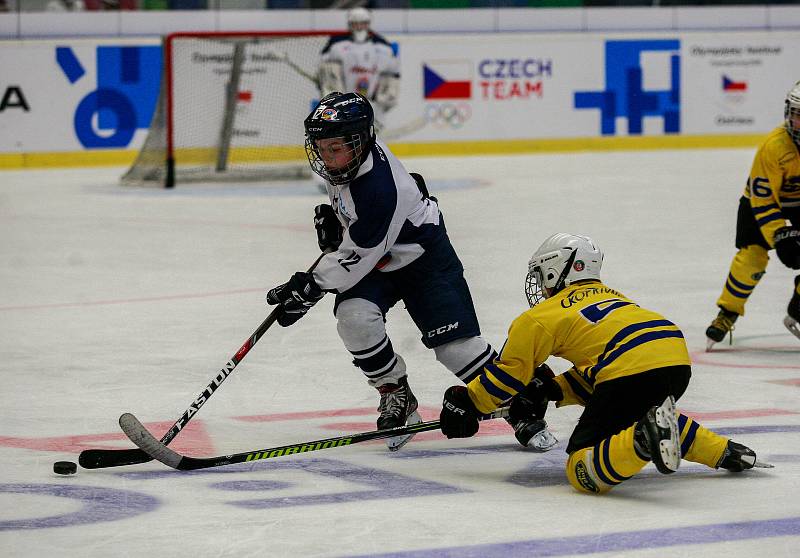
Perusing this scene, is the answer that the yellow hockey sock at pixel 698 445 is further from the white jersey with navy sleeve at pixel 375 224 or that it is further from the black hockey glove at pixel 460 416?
the white jersey with navy sleeve at pixel 375 224

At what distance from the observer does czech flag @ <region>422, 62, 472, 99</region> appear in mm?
14969

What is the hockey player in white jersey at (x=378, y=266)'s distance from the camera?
396 cm

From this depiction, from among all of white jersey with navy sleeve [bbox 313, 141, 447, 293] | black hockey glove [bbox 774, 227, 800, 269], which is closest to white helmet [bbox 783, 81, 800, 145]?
black hockey glove [bbox 774, 227, 800, 269]

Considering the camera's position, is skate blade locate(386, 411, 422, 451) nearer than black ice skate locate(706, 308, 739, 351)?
Yes

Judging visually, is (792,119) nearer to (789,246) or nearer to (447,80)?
(789,246)

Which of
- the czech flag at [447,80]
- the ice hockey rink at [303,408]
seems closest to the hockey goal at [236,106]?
the czech flag at [447,80]

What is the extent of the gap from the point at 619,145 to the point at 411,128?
2.33 metres

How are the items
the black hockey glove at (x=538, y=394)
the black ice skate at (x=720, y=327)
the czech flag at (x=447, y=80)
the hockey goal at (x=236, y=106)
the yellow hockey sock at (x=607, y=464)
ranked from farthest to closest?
the czech flag at (x=447, y=80)
the hockey goal at (x=236, y=106)
the black ice skate at (x=720, y=327)
the black hockey glove at (x=538, y=394)
the yellow hockey sock at (x=607, y=464)

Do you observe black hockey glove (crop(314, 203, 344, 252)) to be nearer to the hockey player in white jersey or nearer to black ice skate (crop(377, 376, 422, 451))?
the hockey player in white jersey

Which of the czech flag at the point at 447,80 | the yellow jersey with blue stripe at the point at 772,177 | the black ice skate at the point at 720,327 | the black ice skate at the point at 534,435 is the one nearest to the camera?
the black ice skate at the point at 534,435

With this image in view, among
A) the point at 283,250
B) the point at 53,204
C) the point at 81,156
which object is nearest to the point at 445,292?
the point at 283,250

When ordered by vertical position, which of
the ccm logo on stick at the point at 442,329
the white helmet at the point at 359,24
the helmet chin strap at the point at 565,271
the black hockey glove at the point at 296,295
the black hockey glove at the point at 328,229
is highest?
the white helmet at the point at 359,24

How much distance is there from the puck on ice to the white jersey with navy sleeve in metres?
0.82

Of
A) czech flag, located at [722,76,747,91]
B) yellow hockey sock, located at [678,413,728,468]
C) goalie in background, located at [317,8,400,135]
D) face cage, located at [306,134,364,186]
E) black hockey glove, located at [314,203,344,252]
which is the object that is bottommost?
yellow hockey sock, located at [678,413,728,468]
